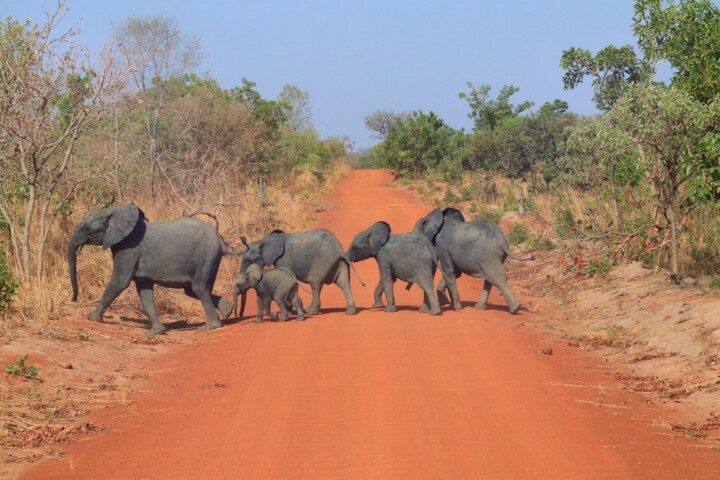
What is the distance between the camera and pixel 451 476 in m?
5.79

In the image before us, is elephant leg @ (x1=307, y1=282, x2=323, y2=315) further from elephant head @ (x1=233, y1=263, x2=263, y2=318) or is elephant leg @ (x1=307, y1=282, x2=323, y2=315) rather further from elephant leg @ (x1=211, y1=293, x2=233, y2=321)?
elephant leg @ (x1=211, y1=293, x2=233, y2=321)

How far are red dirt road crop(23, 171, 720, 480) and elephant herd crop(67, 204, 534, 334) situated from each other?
121 cm

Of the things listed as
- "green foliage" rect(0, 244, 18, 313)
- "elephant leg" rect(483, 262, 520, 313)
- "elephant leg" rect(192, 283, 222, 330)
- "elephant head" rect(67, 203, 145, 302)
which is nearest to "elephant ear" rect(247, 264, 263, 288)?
"elephant leg" rect(192, 283, 222, 330)

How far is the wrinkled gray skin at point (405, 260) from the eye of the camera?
1252 centimetres

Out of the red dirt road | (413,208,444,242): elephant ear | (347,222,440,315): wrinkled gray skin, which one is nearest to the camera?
the red dirt road

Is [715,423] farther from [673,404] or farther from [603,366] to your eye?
[603,366]

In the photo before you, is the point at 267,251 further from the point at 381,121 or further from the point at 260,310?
the point at 381,121

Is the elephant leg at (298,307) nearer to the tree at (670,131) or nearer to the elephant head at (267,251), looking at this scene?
the elephant head at (267,251)

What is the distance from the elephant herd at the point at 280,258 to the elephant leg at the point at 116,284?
14 mm

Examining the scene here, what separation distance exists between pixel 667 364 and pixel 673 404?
4.78 ft

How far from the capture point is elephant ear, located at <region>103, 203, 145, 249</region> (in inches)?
458

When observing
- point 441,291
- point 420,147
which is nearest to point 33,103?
point 441,291

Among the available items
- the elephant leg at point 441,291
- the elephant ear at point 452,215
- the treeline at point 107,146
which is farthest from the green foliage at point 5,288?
the elephant ear at point 452,215

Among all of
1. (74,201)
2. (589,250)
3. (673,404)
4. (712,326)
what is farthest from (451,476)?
(74,201)
